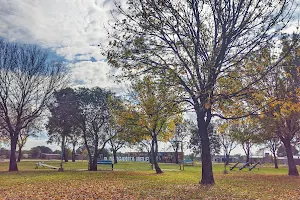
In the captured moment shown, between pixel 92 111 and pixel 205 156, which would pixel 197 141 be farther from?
pixel 205 156

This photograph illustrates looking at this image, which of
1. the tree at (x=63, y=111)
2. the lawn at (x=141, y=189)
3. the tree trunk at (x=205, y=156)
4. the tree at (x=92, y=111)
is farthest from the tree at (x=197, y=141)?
the tree trunk at (x=205, y=156)

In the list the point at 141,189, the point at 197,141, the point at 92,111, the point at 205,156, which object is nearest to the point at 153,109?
the point at 205,156

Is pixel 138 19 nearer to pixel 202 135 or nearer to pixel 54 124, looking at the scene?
pixel 202 135

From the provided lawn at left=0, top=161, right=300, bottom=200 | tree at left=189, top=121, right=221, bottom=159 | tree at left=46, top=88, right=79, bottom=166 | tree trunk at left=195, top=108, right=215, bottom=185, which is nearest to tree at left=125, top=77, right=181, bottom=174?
tree trunk at left=195, top=108, right=215, bottom=185

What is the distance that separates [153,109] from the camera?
53.9ft

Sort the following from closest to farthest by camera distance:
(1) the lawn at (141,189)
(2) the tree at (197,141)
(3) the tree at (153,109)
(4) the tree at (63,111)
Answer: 1. (1) the lawn at (141,189)
2. (3) the tree at (153,109)
3. (4) the tree at (63,111)
4. (2) the tree at (197,141)

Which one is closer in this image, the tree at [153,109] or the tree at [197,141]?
the tree at [153,109]

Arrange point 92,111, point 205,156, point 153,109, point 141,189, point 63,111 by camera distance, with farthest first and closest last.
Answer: point 92,111 < point 63,111 < point 153,109 < point 205,156 < point 141,189

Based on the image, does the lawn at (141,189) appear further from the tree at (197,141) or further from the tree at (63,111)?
the tree at (197,141)

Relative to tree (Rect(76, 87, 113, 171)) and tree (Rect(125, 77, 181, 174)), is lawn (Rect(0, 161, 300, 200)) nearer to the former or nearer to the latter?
tree (Rect(125, 77, 181, 174))

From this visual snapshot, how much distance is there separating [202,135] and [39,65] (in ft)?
65.5

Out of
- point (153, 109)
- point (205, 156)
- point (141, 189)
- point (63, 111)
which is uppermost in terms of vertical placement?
point (63, 111)

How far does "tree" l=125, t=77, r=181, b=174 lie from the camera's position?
1410cm

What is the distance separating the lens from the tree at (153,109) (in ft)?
46.3
